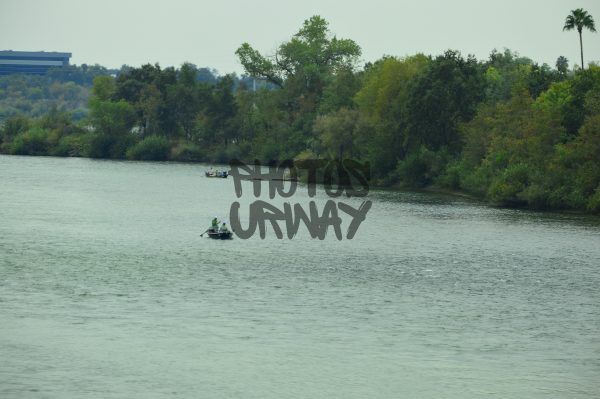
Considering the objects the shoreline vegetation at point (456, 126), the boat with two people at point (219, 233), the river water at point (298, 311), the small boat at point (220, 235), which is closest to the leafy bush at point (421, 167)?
the shoreline vegetation at point (456, 126)

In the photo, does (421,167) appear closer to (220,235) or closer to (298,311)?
(220,235)

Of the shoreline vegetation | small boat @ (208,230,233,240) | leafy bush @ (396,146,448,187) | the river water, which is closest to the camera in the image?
the river water

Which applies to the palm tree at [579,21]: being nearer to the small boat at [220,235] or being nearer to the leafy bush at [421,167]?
the leafy bush at [421,167]

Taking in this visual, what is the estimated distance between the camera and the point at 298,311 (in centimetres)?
5222

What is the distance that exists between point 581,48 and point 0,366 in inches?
4344

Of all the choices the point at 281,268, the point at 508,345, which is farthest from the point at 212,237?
the point at 508,345

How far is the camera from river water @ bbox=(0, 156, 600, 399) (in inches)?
1596

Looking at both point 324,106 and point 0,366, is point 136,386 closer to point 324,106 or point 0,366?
point 0,366

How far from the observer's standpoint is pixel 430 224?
93.8 metres

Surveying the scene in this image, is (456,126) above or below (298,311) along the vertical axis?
above

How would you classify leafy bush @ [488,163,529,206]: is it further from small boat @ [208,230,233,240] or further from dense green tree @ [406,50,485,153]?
small boat @ [208,230,233,240]

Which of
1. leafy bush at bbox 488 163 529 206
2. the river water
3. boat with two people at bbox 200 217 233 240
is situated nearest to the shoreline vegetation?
leafy bush at bbox 488 163 529 206

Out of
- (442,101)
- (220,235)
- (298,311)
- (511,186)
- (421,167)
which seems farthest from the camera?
(421,167)

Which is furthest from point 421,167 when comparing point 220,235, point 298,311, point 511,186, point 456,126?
point 298,311
